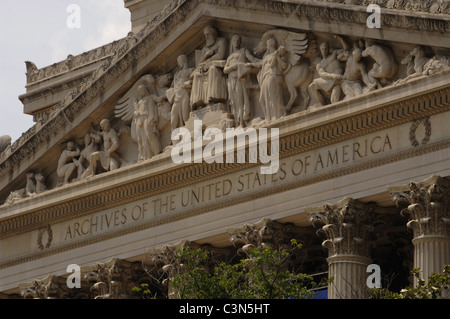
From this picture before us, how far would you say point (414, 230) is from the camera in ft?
187

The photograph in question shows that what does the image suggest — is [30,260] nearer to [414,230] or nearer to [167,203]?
[167,203]

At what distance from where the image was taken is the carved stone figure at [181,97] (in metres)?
63.8

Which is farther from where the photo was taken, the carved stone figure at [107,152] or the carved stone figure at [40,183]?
the carved stone figure at [40,183]

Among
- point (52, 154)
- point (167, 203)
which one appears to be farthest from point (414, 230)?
point (52, 154)

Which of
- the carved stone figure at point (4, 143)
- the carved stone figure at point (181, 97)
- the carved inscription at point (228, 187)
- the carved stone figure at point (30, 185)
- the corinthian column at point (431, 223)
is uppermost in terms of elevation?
the carved stone figure at point (4, 143)

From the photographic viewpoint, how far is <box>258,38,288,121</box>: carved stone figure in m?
60.7

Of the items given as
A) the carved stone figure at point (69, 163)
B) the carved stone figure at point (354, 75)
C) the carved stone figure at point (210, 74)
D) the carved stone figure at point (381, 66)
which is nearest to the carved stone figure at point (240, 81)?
the carved stone figure at point (210, 74)

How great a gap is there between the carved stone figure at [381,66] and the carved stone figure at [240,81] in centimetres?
486

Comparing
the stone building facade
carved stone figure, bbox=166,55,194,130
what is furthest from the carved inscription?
carved stone figure, bbox=166,55,194,130

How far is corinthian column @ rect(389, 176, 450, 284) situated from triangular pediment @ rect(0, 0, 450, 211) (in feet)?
9.90

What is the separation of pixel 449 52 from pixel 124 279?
14.8 m

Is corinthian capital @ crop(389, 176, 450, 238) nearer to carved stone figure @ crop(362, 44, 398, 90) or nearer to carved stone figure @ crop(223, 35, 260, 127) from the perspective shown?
carved stone figure @ crop(362, 44, 398, 90)

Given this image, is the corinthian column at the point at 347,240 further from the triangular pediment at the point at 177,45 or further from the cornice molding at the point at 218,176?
the triangular pediment at the point at 177,45
